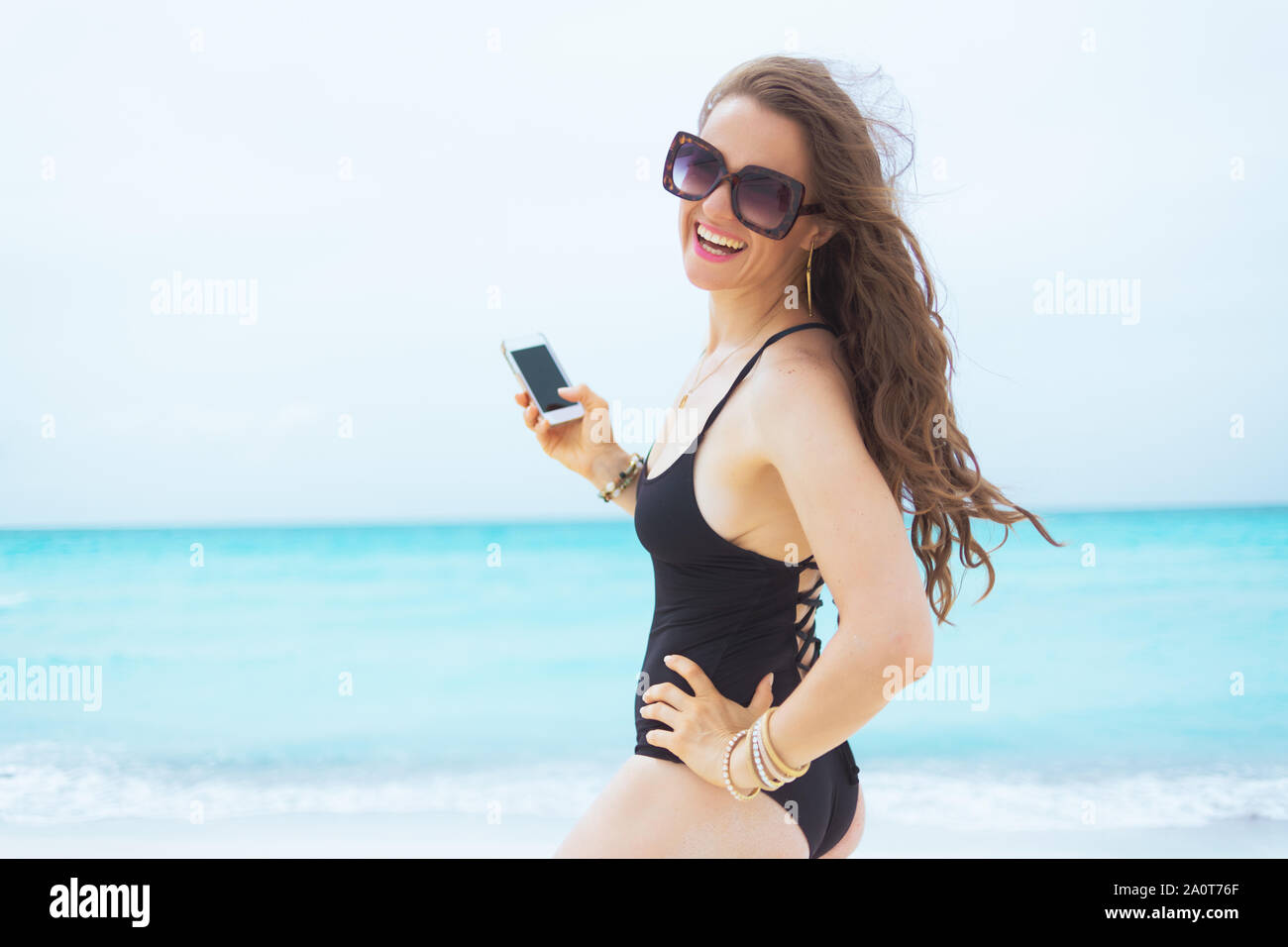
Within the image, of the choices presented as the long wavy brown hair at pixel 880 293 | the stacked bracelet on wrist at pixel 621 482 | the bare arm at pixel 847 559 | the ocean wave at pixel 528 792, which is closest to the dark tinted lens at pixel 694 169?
the long wavy brown hair at pixel 880 293

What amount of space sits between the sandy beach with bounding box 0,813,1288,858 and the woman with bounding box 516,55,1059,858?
338 centimetres

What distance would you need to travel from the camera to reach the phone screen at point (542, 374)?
1.79 meters

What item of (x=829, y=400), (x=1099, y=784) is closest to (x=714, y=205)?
(x=829, y=400)

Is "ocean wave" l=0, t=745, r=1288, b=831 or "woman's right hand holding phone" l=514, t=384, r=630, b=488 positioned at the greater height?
"woman's right hand holding phone" l=514, t=384, r=630, b=488

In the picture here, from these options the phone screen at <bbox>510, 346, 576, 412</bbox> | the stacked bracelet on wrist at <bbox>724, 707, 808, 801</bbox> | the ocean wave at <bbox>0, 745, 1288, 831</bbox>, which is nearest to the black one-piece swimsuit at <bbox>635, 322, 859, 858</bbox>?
the stacked bracelet on wrist at <bbox>724, 707, 808, 801</bbox>

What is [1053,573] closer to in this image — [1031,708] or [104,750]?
[1031,708]

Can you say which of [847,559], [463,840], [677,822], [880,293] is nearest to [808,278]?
[880,293]

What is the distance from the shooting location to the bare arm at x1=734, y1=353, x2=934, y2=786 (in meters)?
1.16

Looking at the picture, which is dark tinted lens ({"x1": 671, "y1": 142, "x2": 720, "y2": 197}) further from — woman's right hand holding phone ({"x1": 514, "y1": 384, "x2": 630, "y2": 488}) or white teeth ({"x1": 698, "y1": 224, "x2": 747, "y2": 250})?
woman's right hand holding phone ({"x1": 514, "y1": 384, "x2": 630, "y2": 488})

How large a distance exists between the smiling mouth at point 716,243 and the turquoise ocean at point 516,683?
4558 millimetres

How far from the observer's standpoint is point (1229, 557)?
46.9 ft

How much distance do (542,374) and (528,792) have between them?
4.57 meters

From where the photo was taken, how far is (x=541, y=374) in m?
1.80

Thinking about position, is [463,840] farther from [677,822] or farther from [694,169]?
[694,169]
